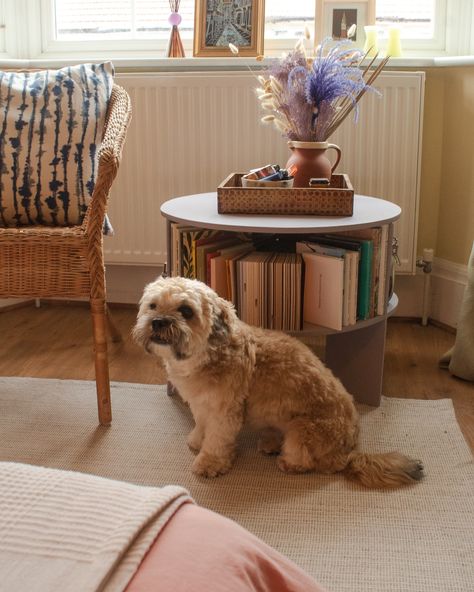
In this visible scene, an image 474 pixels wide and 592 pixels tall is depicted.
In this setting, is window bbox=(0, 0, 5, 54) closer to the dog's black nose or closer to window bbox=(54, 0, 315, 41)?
window bbox=(54, 0, 315, 41)

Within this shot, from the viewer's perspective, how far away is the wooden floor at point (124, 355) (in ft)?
7.74

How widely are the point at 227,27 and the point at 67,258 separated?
51.6 inches

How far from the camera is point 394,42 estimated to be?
9.12 feet

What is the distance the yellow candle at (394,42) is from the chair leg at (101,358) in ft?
4.96

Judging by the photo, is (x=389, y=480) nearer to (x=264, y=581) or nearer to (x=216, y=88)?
(x=264, y=581)

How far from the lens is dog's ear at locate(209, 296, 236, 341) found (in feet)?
5.63

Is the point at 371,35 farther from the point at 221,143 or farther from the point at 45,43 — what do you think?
the point at 45,43

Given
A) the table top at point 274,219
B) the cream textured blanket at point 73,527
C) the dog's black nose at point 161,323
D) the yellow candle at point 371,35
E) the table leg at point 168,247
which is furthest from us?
the yellow candle at point 371,35

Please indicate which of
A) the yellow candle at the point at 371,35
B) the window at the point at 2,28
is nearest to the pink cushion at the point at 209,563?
the yellow candle at the point at 371,35

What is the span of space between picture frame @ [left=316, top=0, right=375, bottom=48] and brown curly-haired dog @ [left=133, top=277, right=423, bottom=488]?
147 centimetres

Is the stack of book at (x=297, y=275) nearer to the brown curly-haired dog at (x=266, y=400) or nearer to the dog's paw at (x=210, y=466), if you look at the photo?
the brown curly-haired dog at (x=266, y=400)

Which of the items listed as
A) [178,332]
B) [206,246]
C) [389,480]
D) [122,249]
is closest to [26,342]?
[122,249]

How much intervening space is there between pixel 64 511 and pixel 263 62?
2.30m

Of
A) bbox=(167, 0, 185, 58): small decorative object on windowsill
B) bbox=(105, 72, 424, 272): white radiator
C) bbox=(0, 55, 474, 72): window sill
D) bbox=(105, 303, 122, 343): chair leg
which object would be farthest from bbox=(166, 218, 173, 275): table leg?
bbox=(167, 0, 185, 58): small decorative object on windowsill
